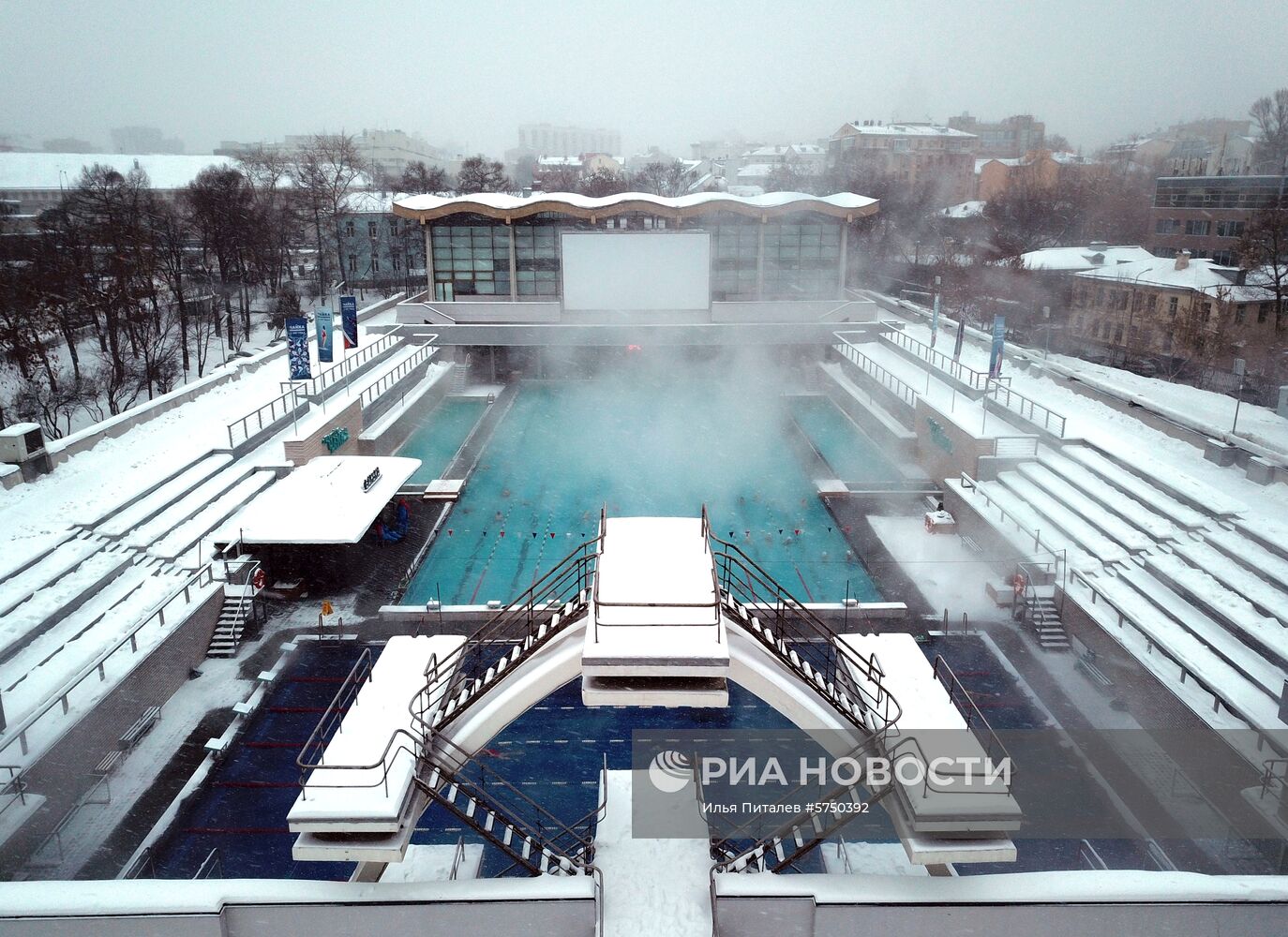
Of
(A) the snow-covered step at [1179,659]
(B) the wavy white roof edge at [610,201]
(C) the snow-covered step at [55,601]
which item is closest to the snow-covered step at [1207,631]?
(A) the snow-covered step at [1179,659]

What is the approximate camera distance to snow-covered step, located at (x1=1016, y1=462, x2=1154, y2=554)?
1435 cm

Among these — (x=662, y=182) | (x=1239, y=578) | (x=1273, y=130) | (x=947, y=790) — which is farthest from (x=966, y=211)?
(x=947, y=790)

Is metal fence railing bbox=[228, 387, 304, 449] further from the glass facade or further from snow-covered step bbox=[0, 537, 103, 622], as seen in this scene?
the glass facade

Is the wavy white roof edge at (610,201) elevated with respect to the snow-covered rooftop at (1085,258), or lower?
elevated

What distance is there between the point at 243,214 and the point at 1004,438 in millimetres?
35049

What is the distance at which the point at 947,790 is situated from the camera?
6.42m

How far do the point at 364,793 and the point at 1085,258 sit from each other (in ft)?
118

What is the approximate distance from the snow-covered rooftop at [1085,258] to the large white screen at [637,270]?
14.4m

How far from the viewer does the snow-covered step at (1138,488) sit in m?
14.4

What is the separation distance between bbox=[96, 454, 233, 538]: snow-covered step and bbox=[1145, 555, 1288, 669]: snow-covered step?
57.0 ft

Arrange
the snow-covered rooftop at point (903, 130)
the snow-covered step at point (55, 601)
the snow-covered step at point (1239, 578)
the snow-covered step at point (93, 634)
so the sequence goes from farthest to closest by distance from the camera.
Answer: the snow-covered rooftop at point (903, 130) → the snow-covered step at point (1239, 578) → the snow-covered step at point (55, 601) → the snow-covered step at point (93, 634)

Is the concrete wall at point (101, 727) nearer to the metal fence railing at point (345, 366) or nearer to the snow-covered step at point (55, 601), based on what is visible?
the snow-covered step at point (55, 601)

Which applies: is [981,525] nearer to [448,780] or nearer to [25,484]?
[448,780]

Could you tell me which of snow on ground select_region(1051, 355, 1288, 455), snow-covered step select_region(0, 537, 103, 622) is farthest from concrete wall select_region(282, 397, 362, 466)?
snow on ground select_region(1051, 355, 1288, 455)
